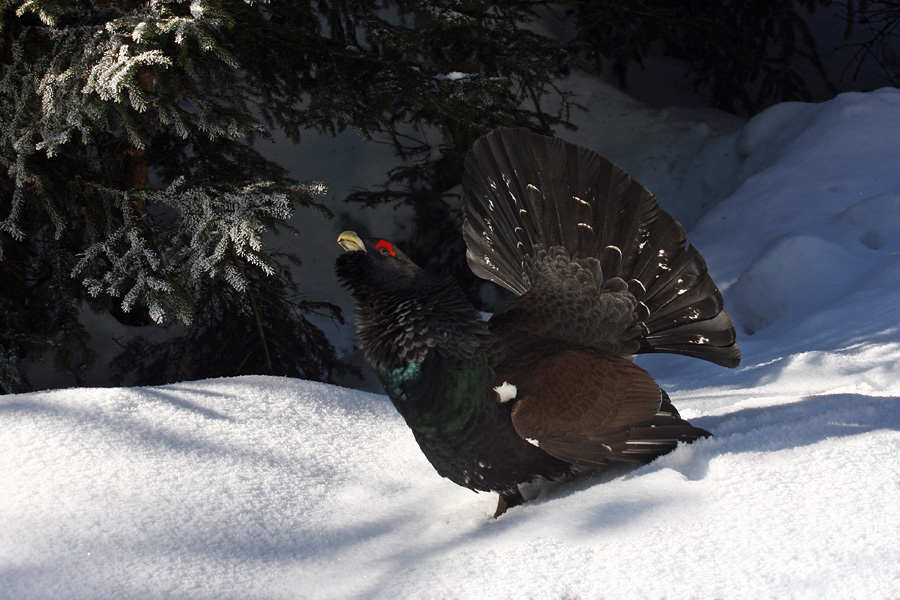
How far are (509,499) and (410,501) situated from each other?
361 mm

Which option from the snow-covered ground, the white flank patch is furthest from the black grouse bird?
the snow-covered ground

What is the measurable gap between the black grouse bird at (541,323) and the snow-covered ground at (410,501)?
18 centimetres

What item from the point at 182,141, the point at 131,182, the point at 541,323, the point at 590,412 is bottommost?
the point at 590,412

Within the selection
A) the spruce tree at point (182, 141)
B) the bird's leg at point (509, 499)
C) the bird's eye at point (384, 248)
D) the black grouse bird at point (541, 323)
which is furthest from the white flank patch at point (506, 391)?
the spruce tree at point (182, 141)

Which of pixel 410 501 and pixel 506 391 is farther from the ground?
pixel 506 391

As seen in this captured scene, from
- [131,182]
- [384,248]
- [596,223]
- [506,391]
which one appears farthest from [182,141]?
[506,391]

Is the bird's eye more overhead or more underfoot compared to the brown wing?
more overhead

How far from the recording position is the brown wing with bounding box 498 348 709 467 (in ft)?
6.62

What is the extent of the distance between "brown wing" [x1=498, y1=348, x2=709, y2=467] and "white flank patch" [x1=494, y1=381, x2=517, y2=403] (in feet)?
0.04

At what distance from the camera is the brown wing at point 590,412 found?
6.62ft

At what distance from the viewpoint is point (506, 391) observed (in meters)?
2.06

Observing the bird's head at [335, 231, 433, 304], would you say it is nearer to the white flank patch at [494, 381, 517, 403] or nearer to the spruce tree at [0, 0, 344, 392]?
the white flank patch at [494, 381, 517, 403]

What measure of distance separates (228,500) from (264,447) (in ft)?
1.31

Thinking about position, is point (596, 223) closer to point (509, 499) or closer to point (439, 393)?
point (439, 393)
